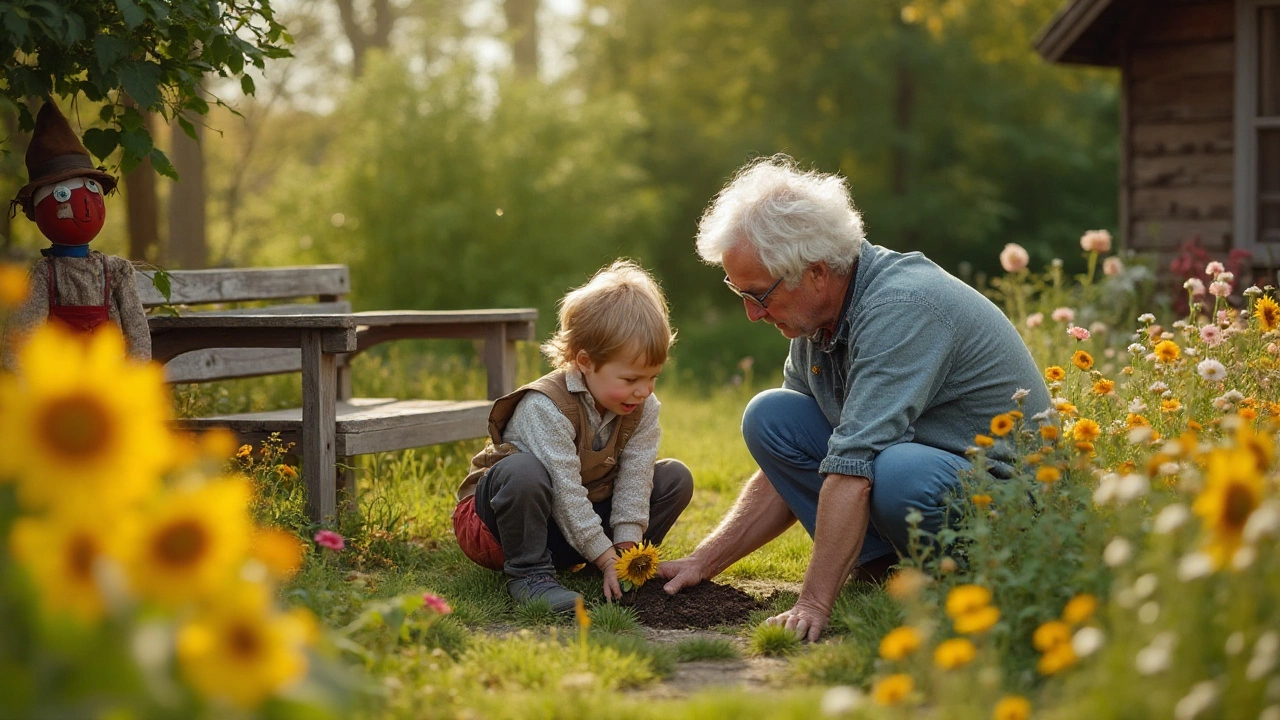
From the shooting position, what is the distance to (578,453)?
12.1ft

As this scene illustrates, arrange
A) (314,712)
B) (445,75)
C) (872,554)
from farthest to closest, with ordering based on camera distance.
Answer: (445,75), (872,554), (314,712)

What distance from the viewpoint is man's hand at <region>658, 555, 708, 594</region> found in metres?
3.61

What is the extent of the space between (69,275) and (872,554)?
2642 mm

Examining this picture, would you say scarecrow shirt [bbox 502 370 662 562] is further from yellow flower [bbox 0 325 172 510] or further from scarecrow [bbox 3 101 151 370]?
yellow flower [bbox 0 325 172 510]

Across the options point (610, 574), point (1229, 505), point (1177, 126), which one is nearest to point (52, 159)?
point (610, 574)

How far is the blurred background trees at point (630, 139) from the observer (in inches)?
493

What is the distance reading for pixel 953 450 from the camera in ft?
11.1

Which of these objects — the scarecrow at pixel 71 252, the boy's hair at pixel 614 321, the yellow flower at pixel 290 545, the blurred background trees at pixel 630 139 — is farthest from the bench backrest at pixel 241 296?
the blurred background trees at pixel 630 139

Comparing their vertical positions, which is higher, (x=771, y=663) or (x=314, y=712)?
(x=314, y=712)

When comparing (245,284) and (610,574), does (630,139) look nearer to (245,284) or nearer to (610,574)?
(245,284)

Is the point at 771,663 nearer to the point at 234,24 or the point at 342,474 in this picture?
the point at 342,474

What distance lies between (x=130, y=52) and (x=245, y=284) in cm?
185

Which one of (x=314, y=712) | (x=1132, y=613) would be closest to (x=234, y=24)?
(x=314, y=712)

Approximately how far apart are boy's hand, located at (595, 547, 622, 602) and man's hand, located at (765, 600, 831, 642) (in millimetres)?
562
